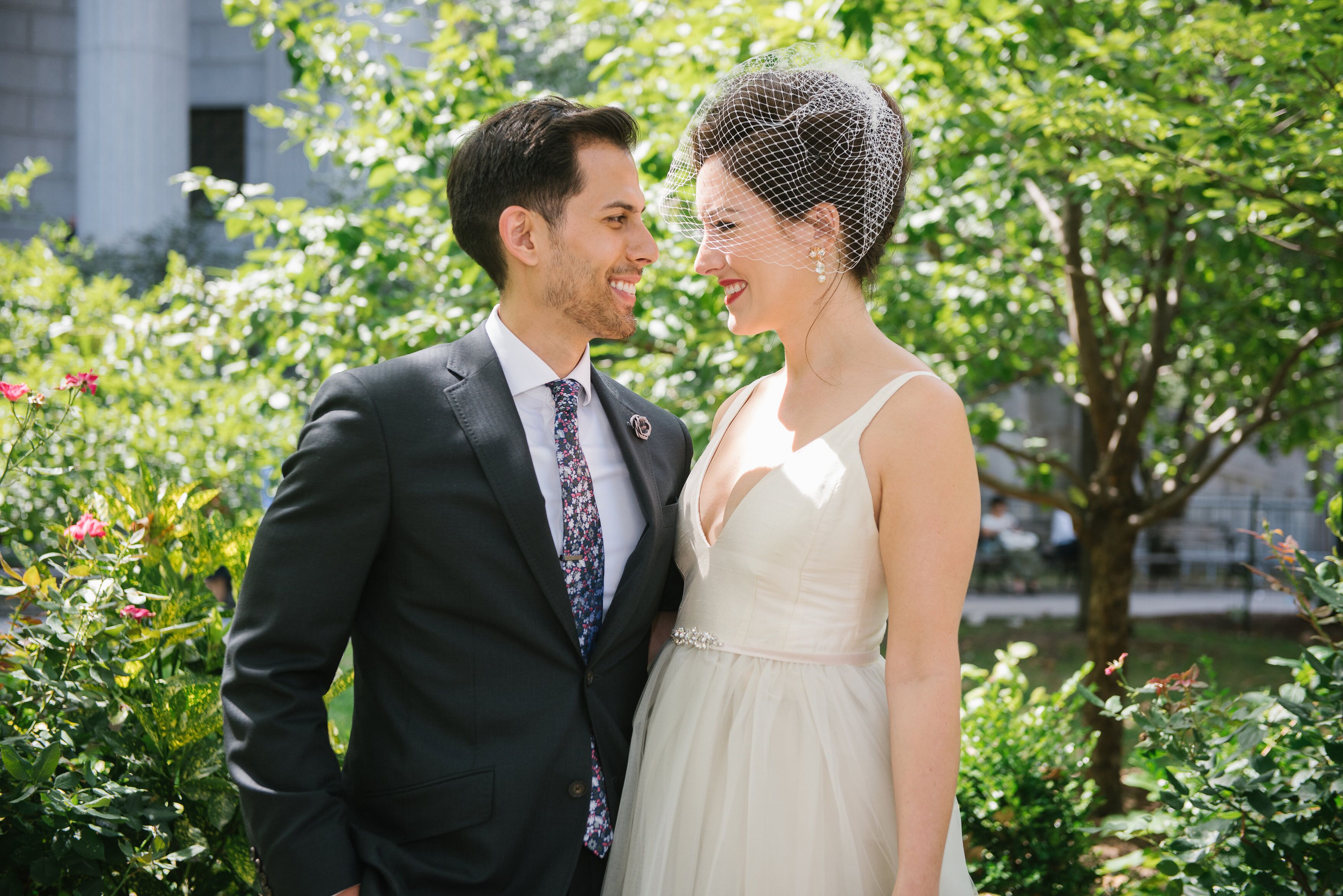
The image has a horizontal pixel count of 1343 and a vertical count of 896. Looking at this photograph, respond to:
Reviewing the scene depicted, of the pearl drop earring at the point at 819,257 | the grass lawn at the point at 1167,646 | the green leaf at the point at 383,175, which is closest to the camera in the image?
the pearl drop earring at the point at 819,257

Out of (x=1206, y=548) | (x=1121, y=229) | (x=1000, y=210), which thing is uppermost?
(x=1121, y=229)

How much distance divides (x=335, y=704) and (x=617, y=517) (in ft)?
4.27

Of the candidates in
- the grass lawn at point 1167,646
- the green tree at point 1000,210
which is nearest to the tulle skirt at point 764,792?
the green tree at point 1000,210

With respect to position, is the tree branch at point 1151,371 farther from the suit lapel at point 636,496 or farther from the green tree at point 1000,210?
the suit lapel at point 636,496

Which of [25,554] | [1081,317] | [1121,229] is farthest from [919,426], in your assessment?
[1121,229]

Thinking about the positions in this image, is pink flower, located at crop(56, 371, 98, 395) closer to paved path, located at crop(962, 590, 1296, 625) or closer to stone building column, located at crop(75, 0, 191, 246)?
paved path, located at crop(962, 590, 1296, 625)

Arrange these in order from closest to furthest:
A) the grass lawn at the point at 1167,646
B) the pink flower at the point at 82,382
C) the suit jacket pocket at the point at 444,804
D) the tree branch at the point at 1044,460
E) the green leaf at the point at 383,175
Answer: the suit jacket pocket at the point at 444,804 → the pink flower at the point at 82,382 → the green leaf at the point at 383,175 → the tree branch at the point at 1044,460 → the grass lawn at the point at 1167,646

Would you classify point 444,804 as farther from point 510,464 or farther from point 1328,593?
point 1328,593

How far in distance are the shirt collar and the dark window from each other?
20138 millimetres

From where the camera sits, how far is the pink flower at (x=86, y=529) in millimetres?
2467

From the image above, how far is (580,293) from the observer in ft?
7.72

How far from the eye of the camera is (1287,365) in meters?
5.80

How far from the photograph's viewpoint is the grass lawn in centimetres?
1079

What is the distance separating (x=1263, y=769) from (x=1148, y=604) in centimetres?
1617
